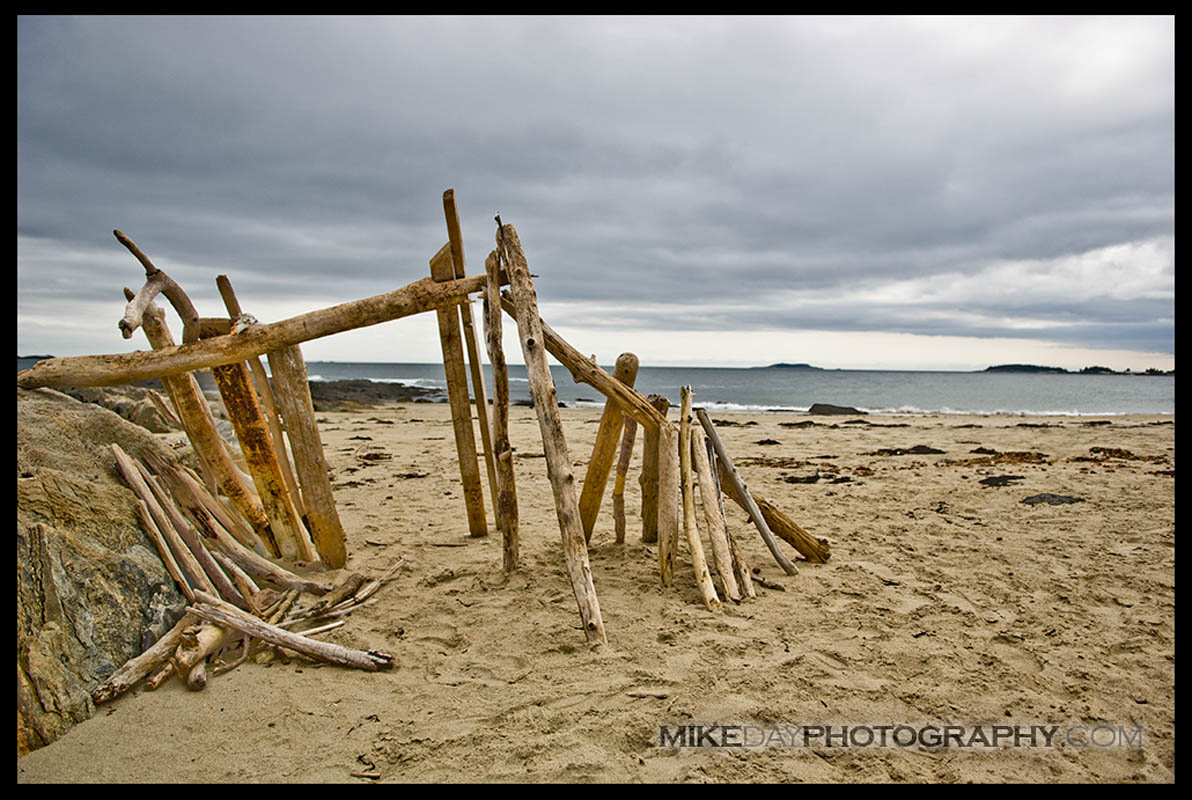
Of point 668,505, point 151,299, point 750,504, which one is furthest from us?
point 750,504

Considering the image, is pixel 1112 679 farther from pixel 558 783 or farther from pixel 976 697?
pixel 558 783

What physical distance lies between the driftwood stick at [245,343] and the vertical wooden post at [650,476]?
188 centimetres

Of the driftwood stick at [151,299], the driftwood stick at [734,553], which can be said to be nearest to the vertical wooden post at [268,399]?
the driftwood stick at [151,299]

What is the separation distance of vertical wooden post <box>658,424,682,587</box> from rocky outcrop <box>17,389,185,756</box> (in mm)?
3412

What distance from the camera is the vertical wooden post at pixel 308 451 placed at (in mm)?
4961

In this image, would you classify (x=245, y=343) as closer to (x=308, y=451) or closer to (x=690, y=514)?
(x=308, y=451)

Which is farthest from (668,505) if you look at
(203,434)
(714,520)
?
(203,434)

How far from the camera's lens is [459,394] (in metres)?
5.80

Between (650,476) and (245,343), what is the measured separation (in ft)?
11.6

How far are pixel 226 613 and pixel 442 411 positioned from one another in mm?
20101

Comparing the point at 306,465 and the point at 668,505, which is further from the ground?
the point at 306,465

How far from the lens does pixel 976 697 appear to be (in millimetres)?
3363

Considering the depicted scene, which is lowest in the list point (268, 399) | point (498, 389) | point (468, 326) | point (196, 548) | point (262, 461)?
point (196, 548)

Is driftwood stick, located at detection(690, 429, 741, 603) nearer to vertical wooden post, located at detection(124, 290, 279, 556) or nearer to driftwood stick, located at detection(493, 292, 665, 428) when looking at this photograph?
driftwood stick, located at detection(493, 292, 665, 428)
